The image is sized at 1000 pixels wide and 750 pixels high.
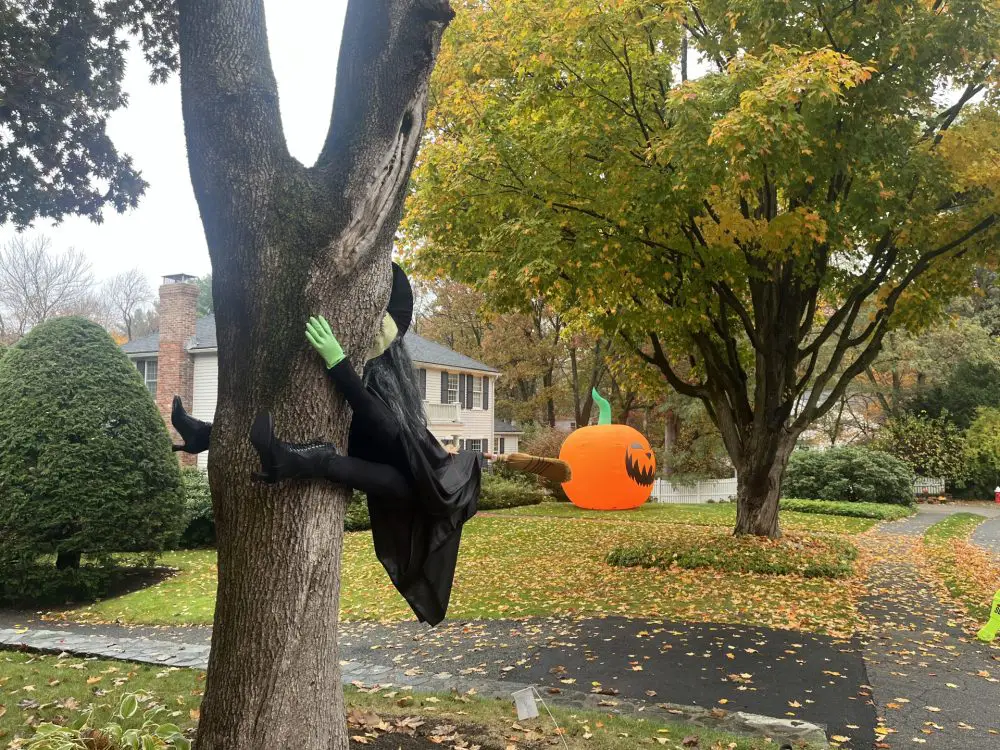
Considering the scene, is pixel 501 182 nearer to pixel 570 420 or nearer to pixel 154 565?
pixel 154 565

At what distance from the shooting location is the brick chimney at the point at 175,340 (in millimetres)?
26734

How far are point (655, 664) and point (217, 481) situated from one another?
197 inches

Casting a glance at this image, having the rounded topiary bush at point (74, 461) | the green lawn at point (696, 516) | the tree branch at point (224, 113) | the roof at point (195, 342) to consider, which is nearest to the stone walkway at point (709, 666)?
the rounded topiary bush at point (74, 461)

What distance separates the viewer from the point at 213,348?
86.7 feet

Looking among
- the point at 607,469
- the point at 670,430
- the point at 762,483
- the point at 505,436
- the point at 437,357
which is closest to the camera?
the point at 607,469

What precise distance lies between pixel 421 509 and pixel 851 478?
2402 centimetres

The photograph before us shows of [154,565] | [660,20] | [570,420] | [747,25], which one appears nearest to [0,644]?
[154,565]

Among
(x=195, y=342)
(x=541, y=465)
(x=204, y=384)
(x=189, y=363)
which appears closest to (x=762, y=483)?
(x=541, y=465)

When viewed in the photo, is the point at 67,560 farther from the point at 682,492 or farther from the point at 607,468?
the point at 682,492

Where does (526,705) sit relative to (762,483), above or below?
below

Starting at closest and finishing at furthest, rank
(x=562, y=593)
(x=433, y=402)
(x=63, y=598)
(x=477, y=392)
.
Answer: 1. (x=562, y=593)
2. (x=63, y=598)
3. (x=433, y=402)
4. (x=477, y=392)

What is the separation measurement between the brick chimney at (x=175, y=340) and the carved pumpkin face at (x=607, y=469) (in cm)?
1859

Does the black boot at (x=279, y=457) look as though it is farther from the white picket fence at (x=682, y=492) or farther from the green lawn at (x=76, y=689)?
the white picket fence at (x=682, y=492)

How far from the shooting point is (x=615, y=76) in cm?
1048
